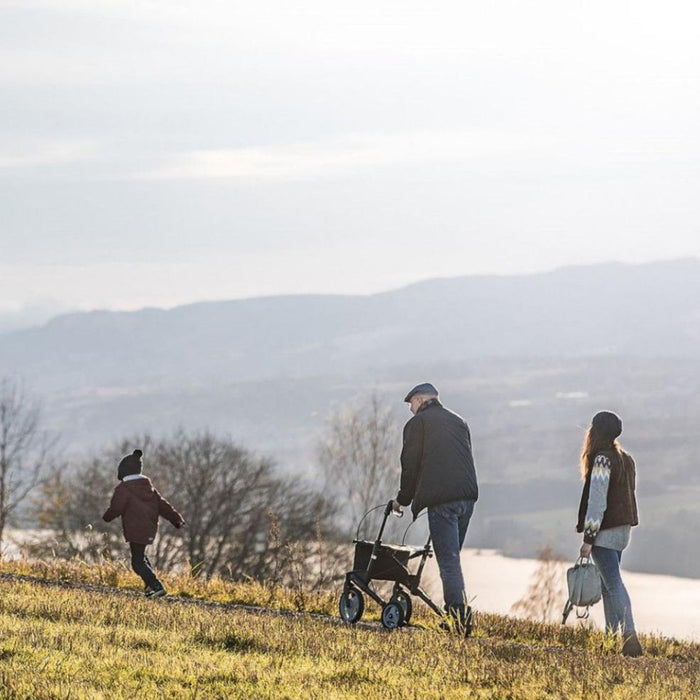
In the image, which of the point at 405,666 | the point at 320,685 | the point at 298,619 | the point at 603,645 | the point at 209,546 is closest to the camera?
the point at 320,685

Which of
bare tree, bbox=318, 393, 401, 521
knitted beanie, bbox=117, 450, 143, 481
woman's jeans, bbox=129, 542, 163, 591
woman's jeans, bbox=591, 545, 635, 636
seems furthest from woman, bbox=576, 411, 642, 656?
bare tree, bbox=318, 393, 401, 521

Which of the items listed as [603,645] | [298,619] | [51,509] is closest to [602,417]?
[603,645]

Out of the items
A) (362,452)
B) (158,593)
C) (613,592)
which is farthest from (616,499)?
(362,452)

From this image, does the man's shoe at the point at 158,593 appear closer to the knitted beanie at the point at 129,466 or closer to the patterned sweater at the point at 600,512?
the knitted beanie at the point at 129,466

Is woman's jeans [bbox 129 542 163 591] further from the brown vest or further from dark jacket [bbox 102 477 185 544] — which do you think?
the brown vest

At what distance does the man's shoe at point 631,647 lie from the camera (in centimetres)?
1055

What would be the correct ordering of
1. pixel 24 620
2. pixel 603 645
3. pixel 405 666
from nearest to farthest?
pixel 405 666, pixel 24 620, pixel 603 645

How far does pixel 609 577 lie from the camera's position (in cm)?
1077

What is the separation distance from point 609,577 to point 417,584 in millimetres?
1586

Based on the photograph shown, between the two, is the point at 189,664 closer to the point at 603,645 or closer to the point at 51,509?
the point at 603,645

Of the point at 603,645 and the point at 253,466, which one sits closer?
the point at 603,645

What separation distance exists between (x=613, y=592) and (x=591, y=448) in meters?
1.22

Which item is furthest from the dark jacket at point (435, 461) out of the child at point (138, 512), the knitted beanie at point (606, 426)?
the child at point (138, 512)

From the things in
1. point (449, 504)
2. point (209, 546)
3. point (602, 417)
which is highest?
point (602, 417)
